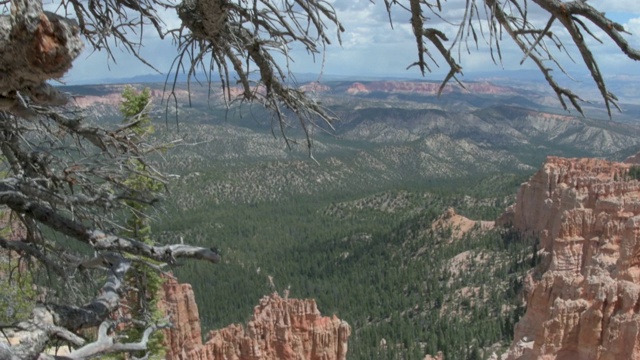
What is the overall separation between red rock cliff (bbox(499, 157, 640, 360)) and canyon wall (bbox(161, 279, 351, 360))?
621 centimetres

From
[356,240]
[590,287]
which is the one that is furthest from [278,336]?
[356,240]

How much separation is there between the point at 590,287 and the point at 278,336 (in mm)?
10328

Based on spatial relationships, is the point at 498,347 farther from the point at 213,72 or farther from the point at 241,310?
the point at 213,72

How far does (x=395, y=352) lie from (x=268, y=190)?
75.2m

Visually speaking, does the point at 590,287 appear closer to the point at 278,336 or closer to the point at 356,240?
the point at 278,336

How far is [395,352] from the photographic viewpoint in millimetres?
35219

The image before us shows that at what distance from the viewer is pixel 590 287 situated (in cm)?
1811

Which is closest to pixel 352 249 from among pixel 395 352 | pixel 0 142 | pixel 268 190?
pixel 395 352

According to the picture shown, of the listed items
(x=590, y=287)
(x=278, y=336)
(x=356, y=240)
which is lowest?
(x=356, y=240)

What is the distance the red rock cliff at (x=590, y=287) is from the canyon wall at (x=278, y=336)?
621 centimetres

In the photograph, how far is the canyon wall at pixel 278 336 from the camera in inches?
761

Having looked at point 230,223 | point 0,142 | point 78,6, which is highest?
point 78,6

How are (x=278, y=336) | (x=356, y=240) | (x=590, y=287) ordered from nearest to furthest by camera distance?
(x=590, y=287), (x=278, y=336), (x=356, y=240)

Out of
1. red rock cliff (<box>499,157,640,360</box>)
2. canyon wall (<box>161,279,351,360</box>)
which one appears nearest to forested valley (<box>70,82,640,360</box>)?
canyon wall (<box>161,279,351,360</box>)
